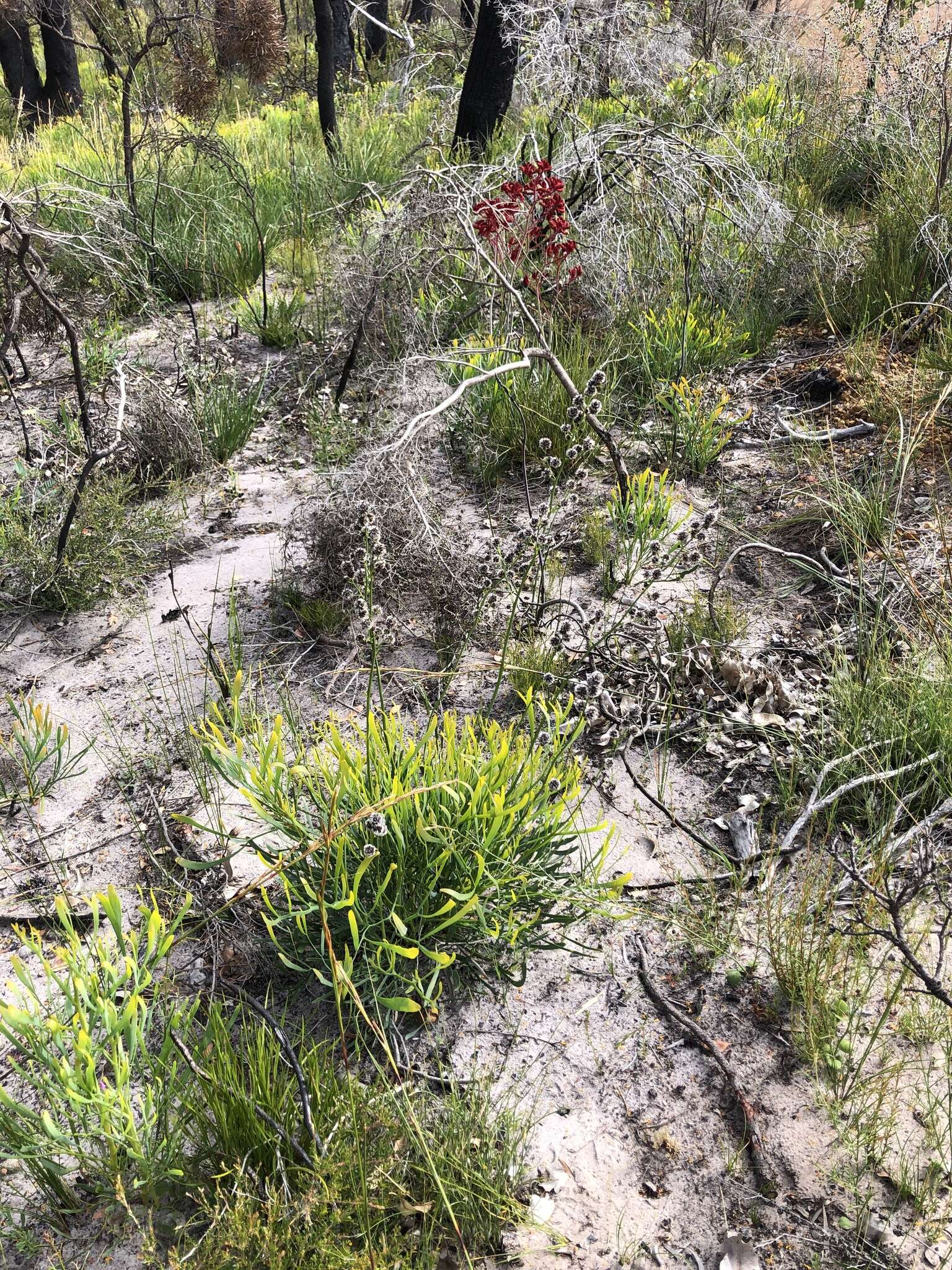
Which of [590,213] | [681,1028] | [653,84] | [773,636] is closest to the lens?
[681,1028]

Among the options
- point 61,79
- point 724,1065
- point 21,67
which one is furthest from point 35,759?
point 21,67

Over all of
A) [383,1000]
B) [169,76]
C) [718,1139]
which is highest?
[169,76]

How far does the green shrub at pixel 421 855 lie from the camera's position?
6.26ft

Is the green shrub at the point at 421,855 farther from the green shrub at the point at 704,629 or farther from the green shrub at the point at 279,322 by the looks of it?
the green shrub at the point at 279,322

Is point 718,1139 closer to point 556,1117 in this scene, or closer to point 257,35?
point 556,1117

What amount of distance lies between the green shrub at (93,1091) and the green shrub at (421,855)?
34 centimetres

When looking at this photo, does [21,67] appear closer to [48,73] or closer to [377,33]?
[48,73]

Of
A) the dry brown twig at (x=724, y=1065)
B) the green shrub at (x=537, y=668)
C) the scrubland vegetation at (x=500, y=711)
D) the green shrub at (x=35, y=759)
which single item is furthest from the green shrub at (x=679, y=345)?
the green shrub at (x=35, y=759)

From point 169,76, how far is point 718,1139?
8.24 meters

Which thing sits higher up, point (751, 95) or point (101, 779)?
point (751, 95)

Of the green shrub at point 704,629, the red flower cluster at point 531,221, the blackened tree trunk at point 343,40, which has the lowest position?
the green shrub at point 704,629

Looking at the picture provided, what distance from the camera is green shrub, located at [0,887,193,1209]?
1.52 m

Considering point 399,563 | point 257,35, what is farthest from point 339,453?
point 257,35

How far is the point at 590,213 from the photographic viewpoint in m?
4.70
